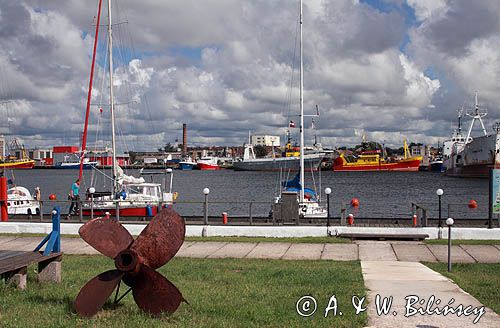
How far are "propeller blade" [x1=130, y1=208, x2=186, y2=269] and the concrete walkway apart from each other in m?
7.96

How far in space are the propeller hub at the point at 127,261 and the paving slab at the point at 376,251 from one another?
28.3 feet

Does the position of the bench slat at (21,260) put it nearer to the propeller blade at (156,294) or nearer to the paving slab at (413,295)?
the propeller blade at (156,294)

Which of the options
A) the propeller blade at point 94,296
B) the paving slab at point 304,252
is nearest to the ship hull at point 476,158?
the paving slab at point 304,252

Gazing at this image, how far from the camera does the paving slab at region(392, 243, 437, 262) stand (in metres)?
15.9

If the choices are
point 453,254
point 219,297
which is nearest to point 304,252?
point 453,254

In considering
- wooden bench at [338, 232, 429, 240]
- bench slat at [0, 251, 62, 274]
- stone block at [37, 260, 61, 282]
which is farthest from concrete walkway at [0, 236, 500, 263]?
bench slat at [0, 251, 62, 274]

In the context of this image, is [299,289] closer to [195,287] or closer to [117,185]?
[195,287]

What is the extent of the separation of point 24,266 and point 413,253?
1055cm

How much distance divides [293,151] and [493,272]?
144 metres

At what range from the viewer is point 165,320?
819cm

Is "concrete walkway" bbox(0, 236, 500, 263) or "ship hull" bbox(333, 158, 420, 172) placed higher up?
"ship hull" bbox(333, 158, 420, 172)

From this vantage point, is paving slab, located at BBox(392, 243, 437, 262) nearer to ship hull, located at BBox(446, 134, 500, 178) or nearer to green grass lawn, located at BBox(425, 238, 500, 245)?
green grass lawn, located at BBox(425, 238, 500, 245)

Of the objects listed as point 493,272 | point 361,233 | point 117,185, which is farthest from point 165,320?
point 117,185

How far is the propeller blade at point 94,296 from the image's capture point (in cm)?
823
